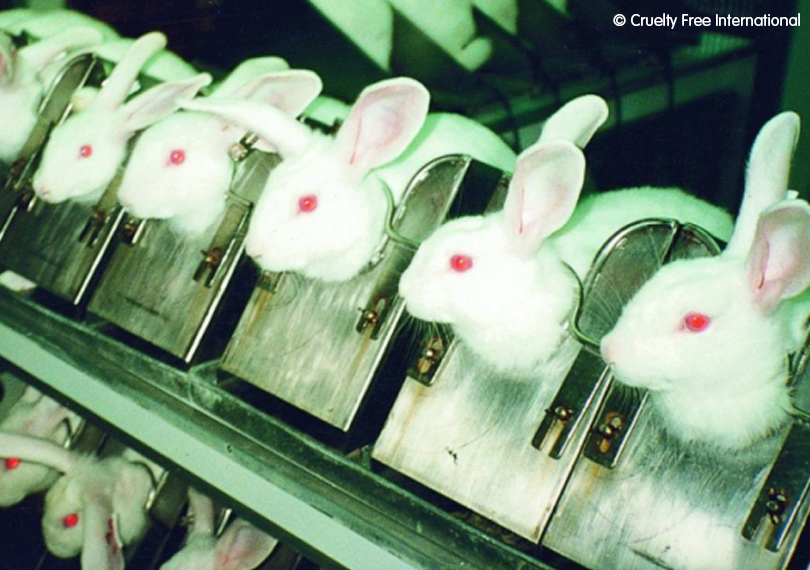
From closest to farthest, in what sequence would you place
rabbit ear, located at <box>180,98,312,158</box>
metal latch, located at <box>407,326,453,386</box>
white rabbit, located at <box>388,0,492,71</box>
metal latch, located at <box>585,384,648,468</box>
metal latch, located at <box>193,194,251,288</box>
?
metal latch, located at <box>585,384,648,468</box>, metal latch, located at <box>407,326,453,386</box>, rabbit ear, located at <box>180,98,312,158</box>, metal latch, located at <box>193,194,251,288</box>, white rabbit, located at <box>388,0,492,71</box>

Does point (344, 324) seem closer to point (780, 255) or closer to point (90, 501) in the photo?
point (780, 255)

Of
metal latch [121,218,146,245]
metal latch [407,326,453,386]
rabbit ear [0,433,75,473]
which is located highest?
metal latch [407,326,453,386]

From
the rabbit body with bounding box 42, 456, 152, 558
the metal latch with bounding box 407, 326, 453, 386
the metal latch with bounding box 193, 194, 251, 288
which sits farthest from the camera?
the rabbit body with bounding box 42, 456, 152, 558

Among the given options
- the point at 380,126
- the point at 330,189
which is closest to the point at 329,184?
the point at 330,189

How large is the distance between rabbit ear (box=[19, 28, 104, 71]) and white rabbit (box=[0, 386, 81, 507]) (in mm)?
781

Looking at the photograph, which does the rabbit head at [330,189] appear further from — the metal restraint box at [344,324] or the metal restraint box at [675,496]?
the metal restraint box at [675,496]

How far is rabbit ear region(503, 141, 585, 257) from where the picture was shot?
0.87m

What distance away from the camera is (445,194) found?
107cm

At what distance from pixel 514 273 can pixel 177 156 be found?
65 centimetres

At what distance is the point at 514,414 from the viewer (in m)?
0.93

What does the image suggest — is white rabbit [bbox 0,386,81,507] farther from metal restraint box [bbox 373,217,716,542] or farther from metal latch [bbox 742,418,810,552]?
metal latch [bbox 742,418,810,552]

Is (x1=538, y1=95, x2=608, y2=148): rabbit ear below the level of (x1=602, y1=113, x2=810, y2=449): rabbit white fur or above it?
above

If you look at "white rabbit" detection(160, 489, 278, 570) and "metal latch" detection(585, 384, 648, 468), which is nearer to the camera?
"metal latch" detection(585, 384, 648, 468)

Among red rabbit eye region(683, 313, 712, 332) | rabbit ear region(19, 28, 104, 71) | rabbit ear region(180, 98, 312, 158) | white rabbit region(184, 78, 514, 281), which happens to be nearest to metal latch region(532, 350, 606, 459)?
red rabbit eye region(683, 313, 712, 332)
